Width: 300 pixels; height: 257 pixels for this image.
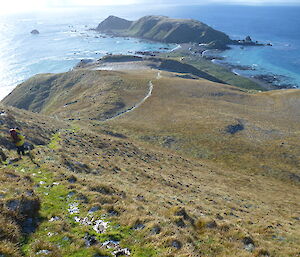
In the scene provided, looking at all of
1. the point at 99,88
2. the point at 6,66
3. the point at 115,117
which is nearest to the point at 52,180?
the point at 115,117

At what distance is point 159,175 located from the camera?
104 ft

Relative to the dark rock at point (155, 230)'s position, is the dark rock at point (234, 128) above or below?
below

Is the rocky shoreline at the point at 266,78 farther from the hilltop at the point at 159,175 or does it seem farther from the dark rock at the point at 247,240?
A: the dark rock at the point at 247,240

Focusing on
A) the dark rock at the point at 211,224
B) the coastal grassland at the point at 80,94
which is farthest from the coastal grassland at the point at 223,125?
the dark rock at the point at 211,224

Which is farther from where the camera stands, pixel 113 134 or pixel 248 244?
pixel 113 134

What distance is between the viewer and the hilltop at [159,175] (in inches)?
535

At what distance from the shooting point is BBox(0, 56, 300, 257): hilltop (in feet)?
44.5

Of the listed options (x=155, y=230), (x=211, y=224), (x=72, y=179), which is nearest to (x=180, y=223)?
(x=211, y=224)

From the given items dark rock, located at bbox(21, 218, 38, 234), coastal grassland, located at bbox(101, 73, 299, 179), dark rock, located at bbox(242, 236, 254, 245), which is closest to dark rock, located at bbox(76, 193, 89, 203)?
dark rock, located at bbox(21, 218, 38, 234)

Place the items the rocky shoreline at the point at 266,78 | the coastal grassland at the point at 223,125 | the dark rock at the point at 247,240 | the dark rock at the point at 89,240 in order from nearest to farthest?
1. the dark rock at the point at 89,240
2. the dark rock at the point at 247,240
3. the coastal grassland at the point at 223,125
4. the rocky shoreline at the point at 266,78

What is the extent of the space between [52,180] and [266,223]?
1800cm

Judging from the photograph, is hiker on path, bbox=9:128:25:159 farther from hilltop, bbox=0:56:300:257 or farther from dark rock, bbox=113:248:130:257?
dark rock, bbox=113:248:130:257

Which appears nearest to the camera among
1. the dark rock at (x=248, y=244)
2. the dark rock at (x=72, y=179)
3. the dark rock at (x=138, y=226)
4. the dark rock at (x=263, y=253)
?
the dark rock at (x=263, y=253)

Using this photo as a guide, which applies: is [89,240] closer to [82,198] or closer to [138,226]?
[138,226]
